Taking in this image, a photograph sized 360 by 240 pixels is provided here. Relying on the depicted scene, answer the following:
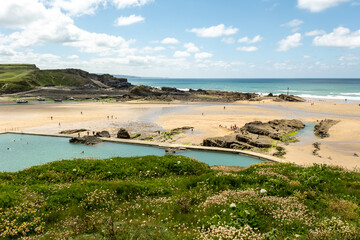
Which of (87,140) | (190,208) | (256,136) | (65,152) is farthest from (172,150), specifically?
(190,208)

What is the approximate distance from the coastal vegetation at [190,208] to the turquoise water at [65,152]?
9.05 metres

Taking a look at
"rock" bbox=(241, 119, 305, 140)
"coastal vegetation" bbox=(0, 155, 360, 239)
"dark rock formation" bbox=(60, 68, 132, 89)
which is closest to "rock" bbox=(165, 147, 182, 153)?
Result: "coastal vegetation" bbox=(0, 155, 360, 239)

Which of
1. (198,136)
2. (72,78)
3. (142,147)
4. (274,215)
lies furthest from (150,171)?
(72,78)

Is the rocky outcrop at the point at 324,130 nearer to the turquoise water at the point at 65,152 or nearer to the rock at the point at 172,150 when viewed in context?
the turquoise water at the point at 65,152

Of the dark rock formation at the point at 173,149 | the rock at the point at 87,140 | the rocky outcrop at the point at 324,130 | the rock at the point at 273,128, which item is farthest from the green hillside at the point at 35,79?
the rocky outcrop at the point at 324,130

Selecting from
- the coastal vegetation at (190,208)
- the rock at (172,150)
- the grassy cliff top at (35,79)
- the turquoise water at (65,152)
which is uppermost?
the grassy cliff top at (35,79)

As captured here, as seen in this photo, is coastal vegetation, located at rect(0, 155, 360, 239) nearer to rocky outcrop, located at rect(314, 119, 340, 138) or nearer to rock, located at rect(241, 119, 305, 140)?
rock, located at rect(241, 119, 305, 140)

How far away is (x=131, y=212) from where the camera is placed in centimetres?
839

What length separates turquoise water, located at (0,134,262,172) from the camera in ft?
71.1

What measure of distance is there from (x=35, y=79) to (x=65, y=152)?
441ft

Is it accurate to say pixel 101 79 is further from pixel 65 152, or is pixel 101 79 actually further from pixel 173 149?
pixel 173 149

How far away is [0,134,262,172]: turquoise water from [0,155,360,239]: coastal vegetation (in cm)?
905

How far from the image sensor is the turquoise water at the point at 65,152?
71.1 ft

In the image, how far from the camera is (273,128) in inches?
1613
